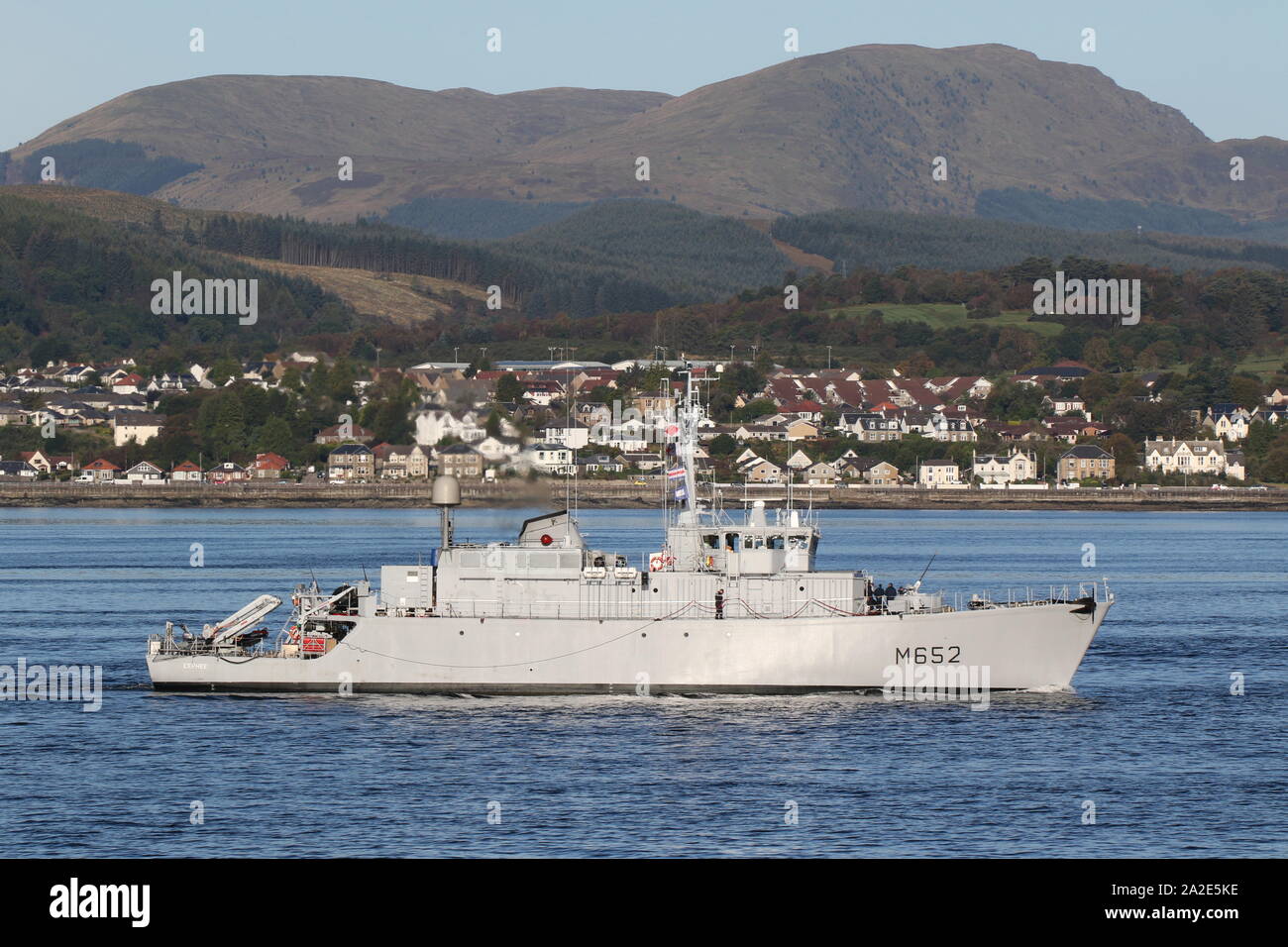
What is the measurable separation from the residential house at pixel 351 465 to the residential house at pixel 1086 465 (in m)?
68.8

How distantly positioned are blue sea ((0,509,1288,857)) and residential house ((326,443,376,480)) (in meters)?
105

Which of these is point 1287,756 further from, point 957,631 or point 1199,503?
point 1199,503

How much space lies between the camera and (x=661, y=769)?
3106 centimetres

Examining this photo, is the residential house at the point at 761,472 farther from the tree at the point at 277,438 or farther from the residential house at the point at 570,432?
the tree at the point at 277,438

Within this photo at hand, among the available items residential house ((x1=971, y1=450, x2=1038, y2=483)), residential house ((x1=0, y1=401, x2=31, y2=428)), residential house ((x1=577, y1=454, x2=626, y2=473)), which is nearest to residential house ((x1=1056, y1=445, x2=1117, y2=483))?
residential house ((x1=971, y1=450, x2=1038, y2=483))

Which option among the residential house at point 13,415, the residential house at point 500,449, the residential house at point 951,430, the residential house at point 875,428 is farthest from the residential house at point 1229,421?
the residential house at point 500,449

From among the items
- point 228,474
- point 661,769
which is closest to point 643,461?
point 228,474

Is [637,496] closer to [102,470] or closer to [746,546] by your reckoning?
[102,470]

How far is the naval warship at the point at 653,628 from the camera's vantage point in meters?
37.1

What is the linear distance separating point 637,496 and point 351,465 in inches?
1121

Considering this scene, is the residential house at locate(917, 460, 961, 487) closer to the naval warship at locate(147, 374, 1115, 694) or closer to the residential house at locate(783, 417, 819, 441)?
the residential house at locate(783, 417, 819, 441)

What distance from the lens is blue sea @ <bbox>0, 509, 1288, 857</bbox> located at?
26.3 metres

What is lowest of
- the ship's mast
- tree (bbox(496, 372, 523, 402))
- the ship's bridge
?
the ship's bridge
